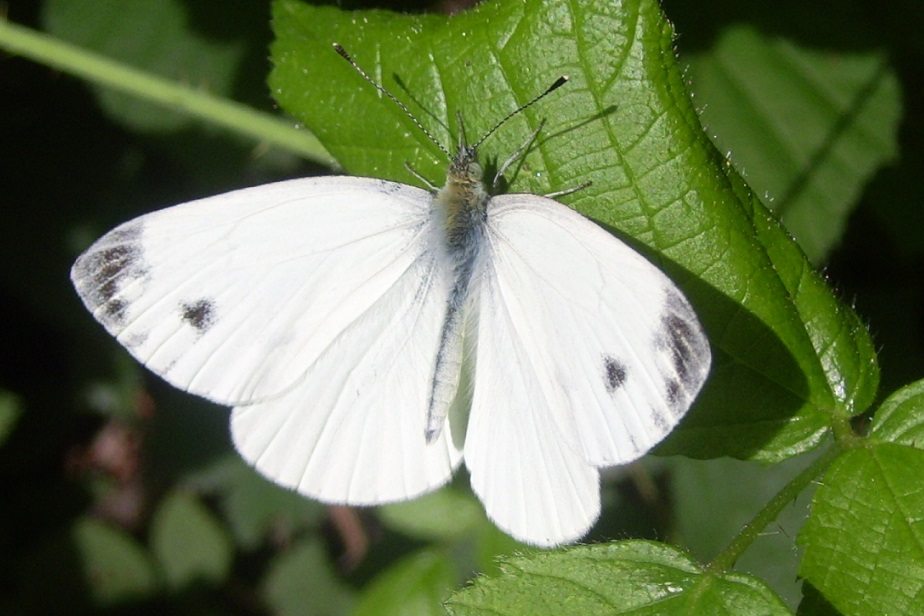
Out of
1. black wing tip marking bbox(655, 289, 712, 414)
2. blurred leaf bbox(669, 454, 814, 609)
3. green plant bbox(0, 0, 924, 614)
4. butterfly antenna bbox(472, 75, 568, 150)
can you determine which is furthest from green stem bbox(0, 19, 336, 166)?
blurred leaf bbox(669, 454, 814, 609)

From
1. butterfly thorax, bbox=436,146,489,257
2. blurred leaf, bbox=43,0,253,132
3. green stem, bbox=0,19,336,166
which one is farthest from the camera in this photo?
blurred leaf, bbox=43,0,253,132

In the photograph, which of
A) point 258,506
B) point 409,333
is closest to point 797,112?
point 409,333

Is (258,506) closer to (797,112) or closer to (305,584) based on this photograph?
(305,584)

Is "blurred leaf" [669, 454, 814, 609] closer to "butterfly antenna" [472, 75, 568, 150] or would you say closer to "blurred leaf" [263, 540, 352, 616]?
"blurred leaf" [263, 540, 352, 616]

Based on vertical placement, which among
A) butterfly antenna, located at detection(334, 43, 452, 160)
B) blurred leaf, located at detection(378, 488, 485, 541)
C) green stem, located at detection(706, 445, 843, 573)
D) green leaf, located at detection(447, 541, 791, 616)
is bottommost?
blurred leaf, located at detection(378, 488, 485, 541)

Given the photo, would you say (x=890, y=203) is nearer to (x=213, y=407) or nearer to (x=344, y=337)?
(x=344, y=337)

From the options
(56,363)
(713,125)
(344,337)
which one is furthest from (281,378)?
(56,363)
